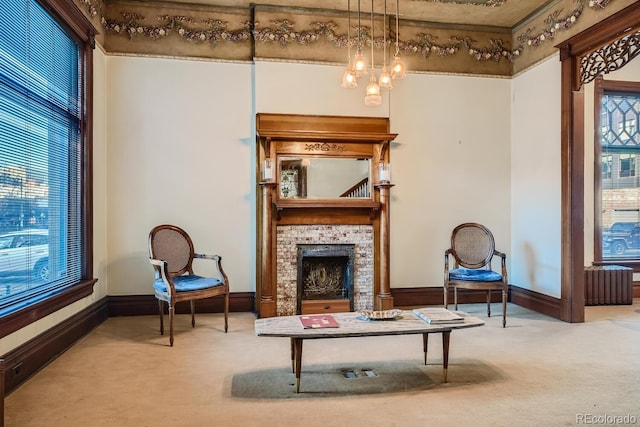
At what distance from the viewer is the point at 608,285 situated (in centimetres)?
526

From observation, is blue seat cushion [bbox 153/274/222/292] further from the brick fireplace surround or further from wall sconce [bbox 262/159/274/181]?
wall sconce [bbox 262/159/274/181]

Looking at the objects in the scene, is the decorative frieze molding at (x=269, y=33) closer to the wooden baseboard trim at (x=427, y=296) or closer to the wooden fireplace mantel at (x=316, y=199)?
the wooden fireplace mantel at (x=316, y=199)

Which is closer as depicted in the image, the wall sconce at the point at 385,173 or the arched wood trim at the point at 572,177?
the arched wood trim at the point at 572,177

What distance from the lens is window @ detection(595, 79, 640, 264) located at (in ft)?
19.0

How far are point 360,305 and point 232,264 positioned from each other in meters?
1.50

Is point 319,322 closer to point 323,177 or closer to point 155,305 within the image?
point 323,177

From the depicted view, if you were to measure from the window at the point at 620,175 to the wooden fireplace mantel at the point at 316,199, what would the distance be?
3213 mm

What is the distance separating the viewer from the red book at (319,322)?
8.87 feet

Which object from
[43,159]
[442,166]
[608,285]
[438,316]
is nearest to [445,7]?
[442,166]

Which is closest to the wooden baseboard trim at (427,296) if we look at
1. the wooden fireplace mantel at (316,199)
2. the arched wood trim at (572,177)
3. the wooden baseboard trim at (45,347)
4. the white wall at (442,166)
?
the white wall at (442,166)

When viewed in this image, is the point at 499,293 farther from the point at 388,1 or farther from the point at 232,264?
the point at 388,1

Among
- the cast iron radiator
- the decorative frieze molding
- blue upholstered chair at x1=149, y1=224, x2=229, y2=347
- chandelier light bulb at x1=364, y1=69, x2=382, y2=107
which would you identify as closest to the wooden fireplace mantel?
blue upholstered chair at x1=149, y1=224, x2=229, y2=347

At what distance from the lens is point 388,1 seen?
4750 mm

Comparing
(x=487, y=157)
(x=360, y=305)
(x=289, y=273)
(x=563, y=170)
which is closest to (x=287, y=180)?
(x=289, y=273)
